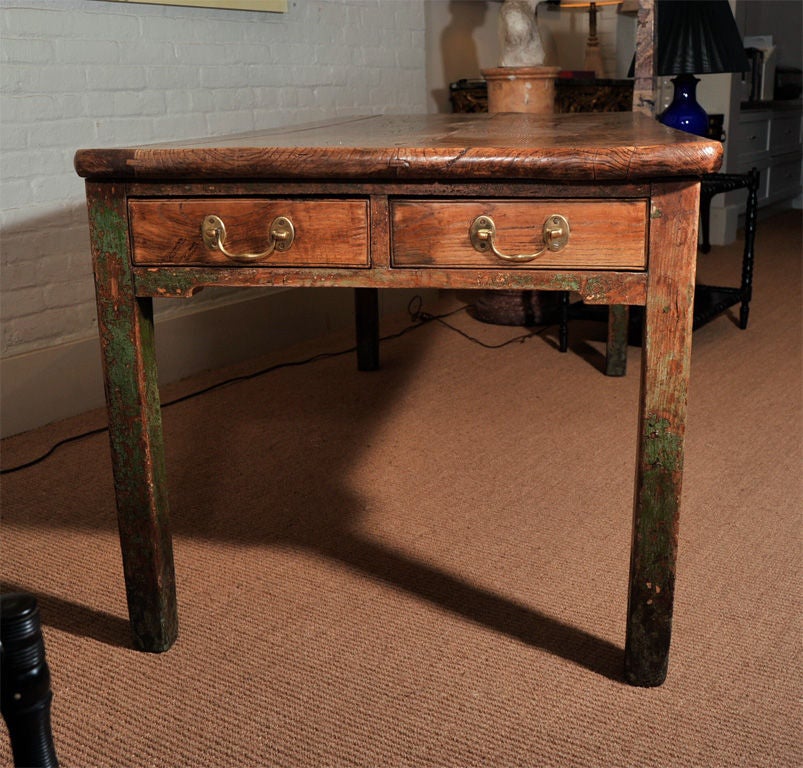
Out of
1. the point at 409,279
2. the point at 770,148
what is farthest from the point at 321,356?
the point at 770,148

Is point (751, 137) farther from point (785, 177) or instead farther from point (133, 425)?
point (133, 425)

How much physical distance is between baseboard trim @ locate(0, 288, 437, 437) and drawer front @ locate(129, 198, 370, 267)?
1.38m

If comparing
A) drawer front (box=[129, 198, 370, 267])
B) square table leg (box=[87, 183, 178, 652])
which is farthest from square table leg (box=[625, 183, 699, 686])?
square table leg (box=[87, 183, 178, 652])

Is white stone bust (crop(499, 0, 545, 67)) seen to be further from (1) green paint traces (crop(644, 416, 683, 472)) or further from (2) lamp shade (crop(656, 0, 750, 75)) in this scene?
(1) green paint traces (crop(644, 416, 683, 472))

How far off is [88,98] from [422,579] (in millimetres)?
1675

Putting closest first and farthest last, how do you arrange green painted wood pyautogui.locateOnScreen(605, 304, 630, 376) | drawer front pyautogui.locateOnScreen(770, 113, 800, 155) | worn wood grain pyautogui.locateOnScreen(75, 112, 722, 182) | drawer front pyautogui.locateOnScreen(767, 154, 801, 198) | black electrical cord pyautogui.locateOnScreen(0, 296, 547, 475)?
worn wood grain pyautogui.locateOnScreen(75, 112, 722, 182)
black electrical cord pyautogui.locateOnScreen(0, 296, 547, 475)
green painted wood pyautogui.locateOnScreen(605, 304, 630, 376)
drawer front pyautogui.locateOnScreen(770, 113, 800, 155)
drawer front pyautogui.locateOnScreen(767, 154, 801, 198)

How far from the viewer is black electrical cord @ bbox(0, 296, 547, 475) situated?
246 cm

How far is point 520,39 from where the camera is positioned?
339 centimetres

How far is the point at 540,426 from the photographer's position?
2.57 m

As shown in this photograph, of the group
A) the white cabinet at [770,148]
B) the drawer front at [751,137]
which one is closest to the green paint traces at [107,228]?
the white cabinet at [770,148]

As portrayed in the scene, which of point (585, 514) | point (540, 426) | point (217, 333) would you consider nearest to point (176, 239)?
point (585, 514)

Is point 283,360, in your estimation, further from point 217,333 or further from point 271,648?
point 271,648

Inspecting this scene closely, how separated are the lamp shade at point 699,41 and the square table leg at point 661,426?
2.33 meters

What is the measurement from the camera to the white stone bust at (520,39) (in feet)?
11.1
